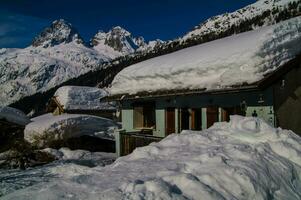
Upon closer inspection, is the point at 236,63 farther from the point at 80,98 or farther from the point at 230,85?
the point at 80,98

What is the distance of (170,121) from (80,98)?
26468 millimetres

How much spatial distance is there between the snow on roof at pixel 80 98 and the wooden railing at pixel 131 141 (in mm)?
22430

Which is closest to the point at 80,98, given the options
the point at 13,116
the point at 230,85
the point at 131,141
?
the point at 13,116

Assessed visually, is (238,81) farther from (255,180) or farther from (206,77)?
(255,180)

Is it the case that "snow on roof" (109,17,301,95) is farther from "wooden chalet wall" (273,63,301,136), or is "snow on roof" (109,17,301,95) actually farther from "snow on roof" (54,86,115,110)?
"snow on roof" (54,86,115,110)

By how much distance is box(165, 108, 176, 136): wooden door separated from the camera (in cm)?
1791

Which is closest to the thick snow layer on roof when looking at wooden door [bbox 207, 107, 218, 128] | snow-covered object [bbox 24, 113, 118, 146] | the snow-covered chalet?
snow-covered object [bbox 24, 113, 118, 146]

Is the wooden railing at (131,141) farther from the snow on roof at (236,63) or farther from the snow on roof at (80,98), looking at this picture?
the snow on roof at (80,98)

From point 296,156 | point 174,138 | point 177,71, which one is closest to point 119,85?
point 177,71

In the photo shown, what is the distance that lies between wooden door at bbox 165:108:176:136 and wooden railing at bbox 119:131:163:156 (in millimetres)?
1142

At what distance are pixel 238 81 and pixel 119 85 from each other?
28.5 feet

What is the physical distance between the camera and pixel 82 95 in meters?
43.9

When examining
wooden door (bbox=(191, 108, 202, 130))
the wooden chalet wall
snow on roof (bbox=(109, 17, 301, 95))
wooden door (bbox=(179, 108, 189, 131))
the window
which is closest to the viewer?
snow on roof (bbox=(109, 17, 301, 95))

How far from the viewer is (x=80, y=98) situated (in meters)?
43.3
